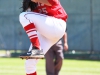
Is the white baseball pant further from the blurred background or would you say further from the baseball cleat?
the blurred background

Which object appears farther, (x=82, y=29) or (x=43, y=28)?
(x=82, y=29)

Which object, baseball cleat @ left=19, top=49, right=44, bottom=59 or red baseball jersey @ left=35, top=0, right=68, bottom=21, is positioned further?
red baseball jersey @ left=35, top=0, right=68, bottom=21

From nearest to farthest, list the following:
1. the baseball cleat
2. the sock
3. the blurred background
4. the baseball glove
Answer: the baseball cleat < the sock < the baseball glove < the blurred background

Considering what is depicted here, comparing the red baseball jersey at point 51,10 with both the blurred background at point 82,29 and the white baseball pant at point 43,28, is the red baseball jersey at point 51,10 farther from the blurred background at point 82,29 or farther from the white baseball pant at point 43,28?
the blurred background at point 82,29

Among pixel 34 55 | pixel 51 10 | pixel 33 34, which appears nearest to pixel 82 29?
pixel 51 10

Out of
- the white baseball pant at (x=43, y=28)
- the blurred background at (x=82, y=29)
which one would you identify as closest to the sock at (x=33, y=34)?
the white baseball pant at (x=43, y=28)

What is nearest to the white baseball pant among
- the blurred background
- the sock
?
the sock

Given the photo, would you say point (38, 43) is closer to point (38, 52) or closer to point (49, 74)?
point (38, 52)

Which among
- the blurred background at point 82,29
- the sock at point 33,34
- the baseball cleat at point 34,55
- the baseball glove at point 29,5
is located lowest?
the blurred background at point 82,29

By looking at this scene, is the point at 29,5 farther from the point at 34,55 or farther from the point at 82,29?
the point at 82,29

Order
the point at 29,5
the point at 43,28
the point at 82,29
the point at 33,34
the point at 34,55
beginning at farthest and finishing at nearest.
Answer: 1. the point at 82,29
2. the point at 29,5
3. the point at 43,28
4. the point at 33,34
5. the point at 34,55

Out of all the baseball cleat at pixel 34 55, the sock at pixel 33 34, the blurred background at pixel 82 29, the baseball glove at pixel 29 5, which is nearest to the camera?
the baseball cleat at pixel 34 55

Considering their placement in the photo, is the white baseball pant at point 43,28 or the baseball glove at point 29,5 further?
the baseball glove at point 29,5

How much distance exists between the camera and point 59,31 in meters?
5.60
